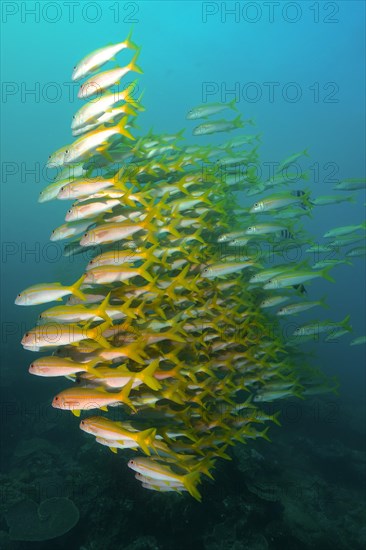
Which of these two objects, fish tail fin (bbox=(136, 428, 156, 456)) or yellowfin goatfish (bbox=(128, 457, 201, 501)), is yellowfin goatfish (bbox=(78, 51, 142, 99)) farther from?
yellowfin goatfish (bbox=(128, 457, 201, 501))

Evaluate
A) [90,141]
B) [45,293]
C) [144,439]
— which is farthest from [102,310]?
[90,141]

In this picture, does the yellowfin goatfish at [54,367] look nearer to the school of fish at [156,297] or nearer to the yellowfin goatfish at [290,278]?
the school of fish at [156,297]

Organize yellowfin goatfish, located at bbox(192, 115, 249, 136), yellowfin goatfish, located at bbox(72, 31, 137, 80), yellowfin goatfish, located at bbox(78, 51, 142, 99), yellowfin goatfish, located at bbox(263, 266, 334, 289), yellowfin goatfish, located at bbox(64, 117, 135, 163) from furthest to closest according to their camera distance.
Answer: yellowfin goatfish, located at bbox(192, 115, 249, 136) → yellowfin goatfish, located at bbox(263, 266, 334, 289) → yellowfin goatfish, located at bbox(72, 31, 137, 80) → yellowfin goatfish, located at bbox(78, 51, 142, 99) → yellowfin goatfish, located at bbox(64, 117, 135, 163)

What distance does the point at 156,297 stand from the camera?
4938mm

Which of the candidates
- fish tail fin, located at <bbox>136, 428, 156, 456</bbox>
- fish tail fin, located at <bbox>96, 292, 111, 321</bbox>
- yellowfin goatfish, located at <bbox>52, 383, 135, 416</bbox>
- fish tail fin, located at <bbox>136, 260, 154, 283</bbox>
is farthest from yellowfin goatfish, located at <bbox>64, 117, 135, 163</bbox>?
fish tail fin, located at <bbox>136, 428, 156, 456</bbox>

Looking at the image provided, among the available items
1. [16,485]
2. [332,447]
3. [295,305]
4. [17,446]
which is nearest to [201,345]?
[295,305]

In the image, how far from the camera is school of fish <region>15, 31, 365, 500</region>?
3.74 metres

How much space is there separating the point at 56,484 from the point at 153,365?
171 inches

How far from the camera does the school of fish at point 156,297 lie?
3.74m

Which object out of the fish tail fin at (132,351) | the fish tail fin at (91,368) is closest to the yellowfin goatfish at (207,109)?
the fish tail fin at (132,351)

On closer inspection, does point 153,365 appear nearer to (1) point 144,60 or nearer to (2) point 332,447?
(2) point 332,447

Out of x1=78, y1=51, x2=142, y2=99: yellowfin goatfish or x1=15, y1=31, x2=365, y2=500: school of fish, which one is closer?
x1=15, y1=31, x2=365, y2=500: school of fish

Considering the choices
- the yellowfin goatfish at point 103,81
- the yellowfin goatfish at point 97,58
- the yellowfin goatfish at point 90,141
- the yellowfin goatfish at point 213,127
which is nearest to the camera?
the yellowfin goatfish at point 90,141

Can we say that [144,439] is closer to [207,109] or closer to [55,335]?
[55,335]
